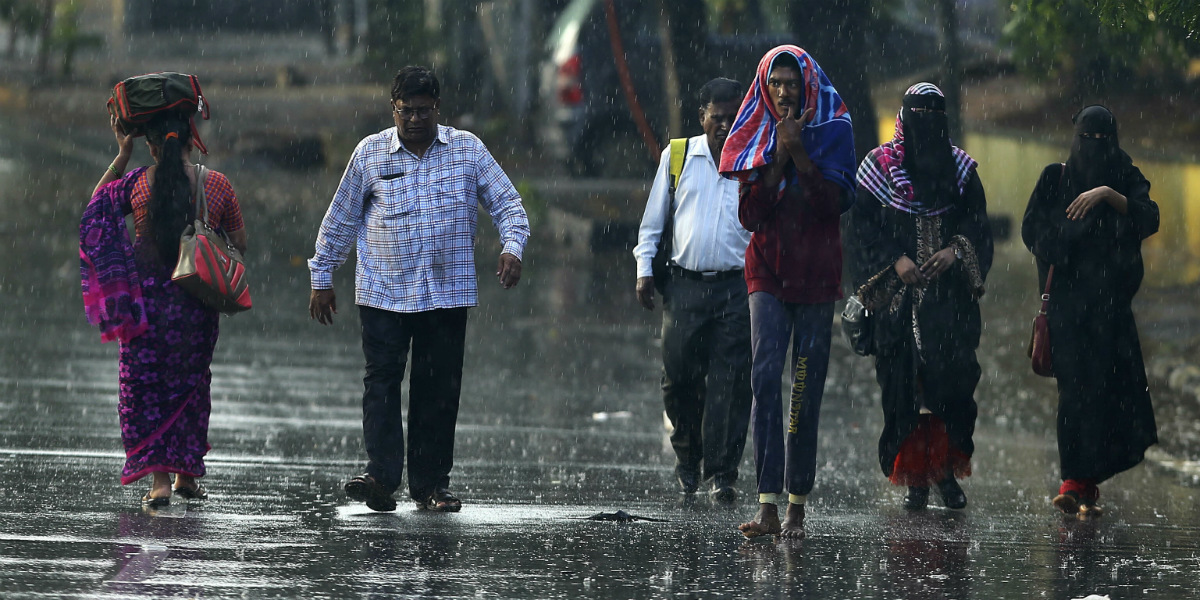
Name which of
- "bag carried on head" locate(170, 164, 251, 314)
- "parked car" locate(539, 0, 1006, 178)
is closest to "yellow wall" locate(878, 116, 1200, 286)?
"parked car" locate(539, 0, 1006, 178)

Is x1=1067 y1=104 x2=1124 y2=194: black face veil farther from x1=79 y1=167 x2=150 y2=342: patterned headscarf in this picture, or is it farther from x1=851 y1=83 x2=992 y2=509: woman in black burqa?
x1=79 y1=167 x2=150 y2=342: patterned headscarf

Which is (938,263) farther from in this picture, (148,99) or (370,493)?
(148,99)

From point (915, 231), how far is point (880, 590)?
7.57ft

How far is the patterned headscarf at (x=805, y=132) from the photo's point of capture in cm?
660

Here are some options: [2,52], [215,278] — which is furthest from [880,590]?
[2,52]

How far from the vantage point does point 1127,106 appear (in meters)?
23.1

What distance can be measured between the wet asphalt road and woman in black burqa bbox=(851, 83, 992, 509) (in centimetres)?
30

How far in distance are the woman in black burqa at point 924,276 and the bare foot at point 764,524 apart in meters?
1.29

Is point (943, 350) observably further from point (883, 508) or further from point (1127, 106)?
point (1127, 106)

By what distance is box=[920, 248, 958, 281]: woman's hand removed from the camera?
762cm

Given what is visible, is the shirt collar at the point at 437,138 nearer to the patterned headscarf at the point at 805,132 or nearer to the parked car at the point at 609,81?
the patterned headscarf at the point at 805,132

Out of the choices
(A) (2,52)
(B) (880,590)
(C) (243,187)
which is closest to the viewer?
(B) (880,590)

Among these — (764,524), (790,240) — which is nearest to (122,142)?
(790,240)

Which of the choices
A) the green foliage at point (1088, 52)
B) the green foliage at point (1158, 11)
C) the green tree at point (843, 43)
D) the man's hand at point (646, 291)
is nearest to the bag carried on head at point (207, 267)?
the man's hand at point (646, 291)
